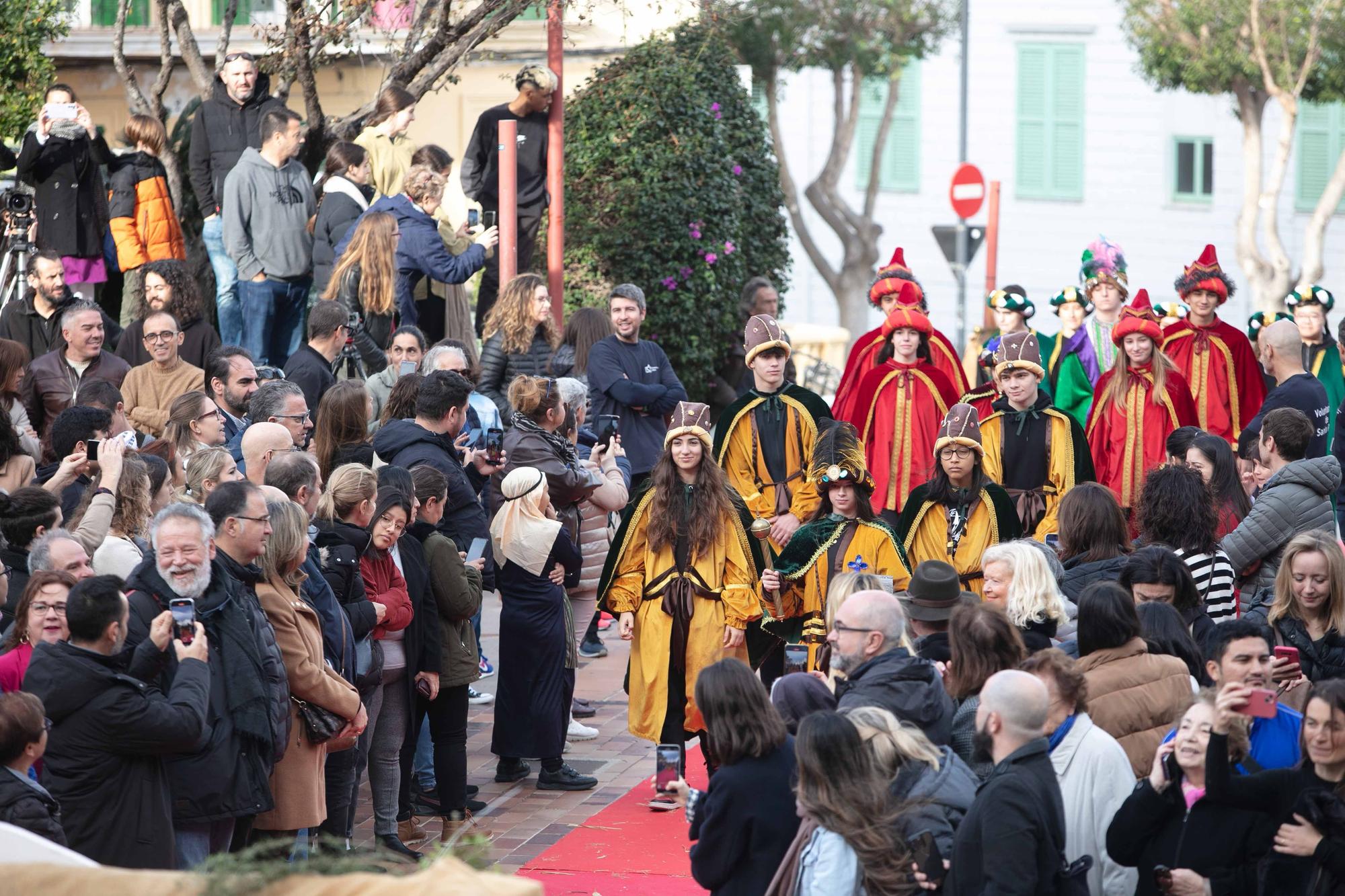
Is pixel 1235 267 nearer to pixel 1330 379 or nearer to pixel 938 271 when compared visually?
pixel 938 271

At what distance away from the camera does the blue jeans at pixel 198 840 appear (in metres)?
5.79

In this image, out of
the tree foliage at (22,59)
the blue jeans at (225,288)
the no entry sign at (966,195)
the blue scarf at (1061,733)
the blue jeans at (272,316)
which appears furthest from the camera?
the no entry sign at (966,195)

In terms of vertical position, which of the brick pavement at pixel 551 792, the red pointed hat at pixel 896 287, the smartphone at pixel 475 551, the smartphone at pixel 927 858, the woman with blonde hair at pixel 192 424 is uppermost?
the red pointed hat at pixel 896 287

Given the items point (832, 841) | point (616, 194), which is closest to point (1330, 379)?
point (616, 194)

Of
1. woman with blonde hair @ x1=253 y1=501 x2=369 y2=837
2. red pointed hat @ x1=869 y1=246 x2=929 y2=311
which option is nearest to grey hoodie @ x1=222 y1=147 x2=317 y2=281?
red pointed hat @ x1=869 y1=246 x2=929 y2=311

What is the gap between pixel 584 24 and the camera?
17.2 meters

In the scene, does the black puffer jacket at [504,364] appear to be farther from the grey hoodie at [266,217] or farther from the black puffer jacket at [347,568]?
the black puffer jacket at [347,568]

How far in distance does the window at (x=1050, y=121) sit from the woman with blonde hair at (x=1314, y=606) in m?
23.8

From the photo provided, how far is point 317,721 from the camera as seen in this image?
6.25m

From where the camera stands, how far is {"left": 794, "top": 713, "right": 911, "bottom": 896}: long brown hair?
4879 mm

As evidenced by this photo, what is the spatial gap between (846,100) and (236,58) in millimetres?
19646

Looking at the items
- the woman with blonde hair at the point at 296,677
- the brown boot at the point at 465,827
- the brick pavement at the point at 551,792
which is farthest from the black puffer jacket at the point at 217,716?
the brown boot at the point at 465,827

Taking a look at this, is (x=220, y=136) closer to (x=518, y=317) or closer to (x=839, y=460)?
(x=518, y=317)

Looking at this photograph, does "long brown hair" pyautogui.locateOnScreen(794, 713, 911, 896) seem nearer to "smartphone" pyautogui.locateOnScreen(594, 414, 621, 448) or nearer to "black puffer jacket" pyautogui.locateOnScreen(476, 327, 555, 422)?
"smartphone" pyautogui.locateOnScreen(594, 414, 621, 448)
